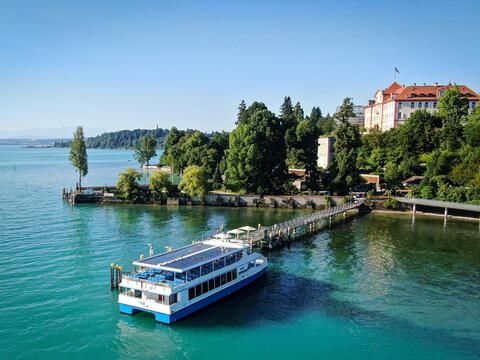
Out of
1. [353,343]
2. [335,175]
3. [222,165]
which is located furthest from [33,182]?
[353,343]

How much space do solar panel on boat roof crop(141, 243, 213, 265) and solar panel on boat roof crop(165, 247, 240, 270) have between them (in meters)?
1.29

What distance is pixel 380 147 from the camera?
107 m

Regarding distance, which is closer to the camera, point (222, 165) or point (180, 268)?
point (180, 268)

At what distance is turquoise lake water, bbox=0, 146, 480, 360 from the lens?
3119 cm

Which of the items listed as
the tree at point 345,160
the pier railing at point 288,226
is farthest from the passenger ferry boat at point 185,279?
the tree at point 345,160

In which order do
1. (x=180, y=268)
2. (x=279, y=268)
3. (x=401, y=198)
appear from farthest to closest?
(x=401, y=198) < (x=279, y=268) < (x=180, y=268)

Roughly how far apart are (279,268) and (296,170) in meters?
62.3

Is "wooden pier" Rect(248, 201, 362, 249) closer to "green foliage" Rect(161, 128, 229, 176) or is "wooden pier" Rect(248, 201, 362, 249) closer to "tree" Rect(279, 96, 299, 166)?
"tree" Rect(279, 96, 299, 166)

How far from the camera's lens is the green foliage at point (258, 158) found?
90812mm

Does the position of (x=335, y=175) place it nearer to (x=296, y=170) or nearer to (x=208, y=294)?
(x=296, y=170)

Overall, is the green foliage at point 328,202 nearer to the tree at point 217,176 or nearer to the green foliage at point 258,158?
the green foliage at point 258,158

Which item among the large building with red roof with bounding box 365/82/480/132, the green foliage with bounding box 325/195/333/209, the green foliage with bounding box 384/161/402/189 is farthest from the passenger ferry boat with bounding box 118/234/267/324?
the large building with red roof with bounding box 365/82/480/132

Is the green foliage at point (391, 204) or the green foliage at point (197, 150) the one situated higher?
the green foliage at point (197, 150)

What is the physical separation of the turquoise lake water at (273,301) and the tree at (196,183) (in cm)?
2055
